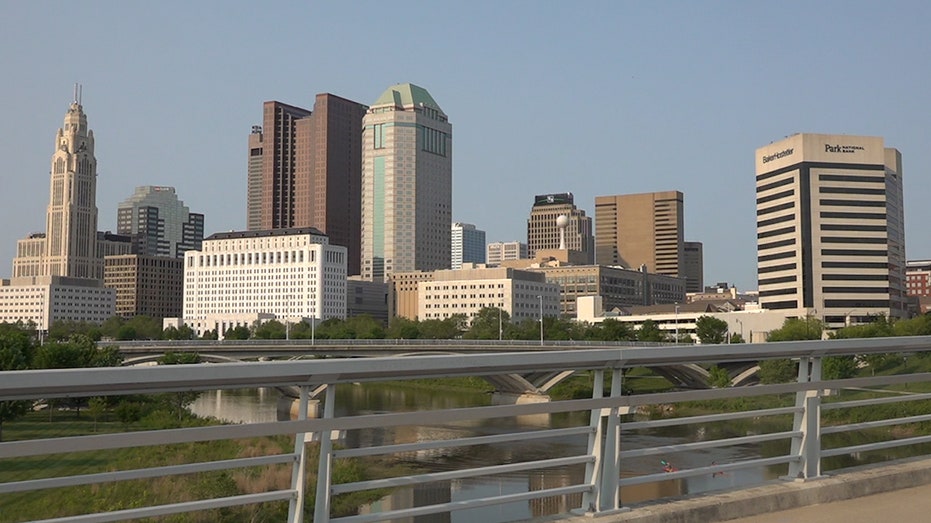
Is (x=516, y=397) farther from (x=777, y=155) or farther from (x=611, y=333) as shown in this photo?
(x=777, y=155)

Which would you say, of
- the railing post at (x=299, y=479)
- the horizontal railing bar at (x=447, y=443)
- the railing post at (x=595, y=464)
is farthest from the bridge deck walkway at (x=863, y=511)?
the railing post at (x=299, y=479)

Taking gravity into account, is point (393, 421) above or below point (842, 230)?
below

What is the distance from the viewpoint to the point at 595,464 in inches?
278

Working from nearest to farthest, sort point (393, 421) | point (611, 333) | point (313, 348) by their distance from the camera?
point (393, 421)
point (313, 348)
point (611, 333)

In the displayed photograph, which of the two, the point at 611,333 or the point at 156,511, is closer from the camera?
the point at 156,511

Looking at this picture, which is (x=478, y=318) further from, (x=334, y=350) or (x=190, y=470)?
(x=190, y=470)

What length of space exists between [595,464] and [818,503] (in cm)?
241

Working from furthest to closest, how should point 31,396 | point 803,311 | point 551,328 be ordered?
point 803,311 → point 551,328 → point 31,396

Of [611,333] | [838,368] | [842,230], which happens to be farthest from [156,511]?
[842,230]

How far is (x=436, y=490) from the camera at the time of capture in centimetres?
2127

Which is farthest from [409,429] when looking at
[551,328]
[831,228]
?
[831,228]

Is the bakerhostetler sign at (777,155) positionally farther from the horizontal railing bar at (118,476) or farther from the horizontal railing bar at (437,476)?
the horizontal railing bar at (118,476)

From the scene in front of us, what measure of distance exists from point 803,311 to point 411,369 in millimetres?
174070

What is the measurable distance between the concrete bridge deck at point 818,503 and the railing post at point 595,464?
15cm
